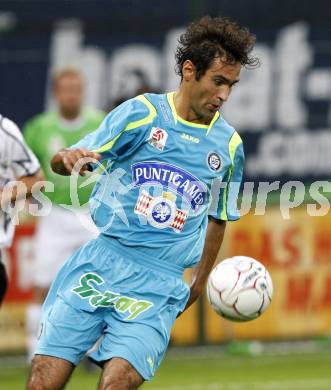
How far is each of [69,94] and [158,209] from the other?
4743 millimetres

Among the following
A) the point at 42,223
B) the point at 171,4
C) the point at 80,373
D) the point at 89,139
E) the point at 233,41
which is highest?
the point at 171,4

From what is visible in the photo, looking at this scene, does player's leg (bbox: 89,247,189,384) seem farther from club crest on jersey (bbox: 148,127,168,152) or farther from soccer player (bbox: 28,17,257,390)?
club crest on jersey (bbox: 148,127,168,152)

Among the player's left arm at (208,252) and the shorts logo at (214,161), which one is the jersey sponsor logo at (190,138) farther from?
the player's left arm at (208,252)

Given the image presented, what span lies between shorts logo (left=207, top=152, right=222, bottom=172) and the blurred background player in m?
4.39

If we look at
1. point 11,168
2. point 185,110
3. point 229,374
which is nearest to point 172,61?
point 229,374

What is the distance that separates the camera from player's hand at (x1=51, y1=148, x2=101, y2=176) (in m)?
6.36

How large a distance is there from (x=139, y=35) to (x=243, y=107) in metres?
1.49

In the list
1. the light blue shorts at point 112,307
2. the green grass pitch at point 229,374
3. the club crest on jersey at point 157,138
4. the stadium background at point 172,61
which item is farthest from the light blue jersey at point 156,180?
the stadium background at point 172,61

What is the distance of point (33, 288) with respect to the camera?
39.6 feet

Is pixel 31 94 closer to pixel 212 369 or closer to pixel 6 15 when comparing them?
pixel 6 15

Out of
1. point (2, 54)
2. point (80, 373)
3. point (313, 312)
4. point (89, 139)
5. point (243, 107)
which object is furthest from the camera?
point (243, 107)

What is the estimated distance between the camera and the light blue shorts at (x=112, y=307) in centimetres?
670

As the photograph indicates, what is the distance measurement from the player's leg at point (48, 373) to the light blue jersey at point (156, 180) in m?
0.73

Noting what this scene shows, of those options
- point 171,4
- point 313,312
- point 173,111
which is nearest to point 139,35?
point 171,4
